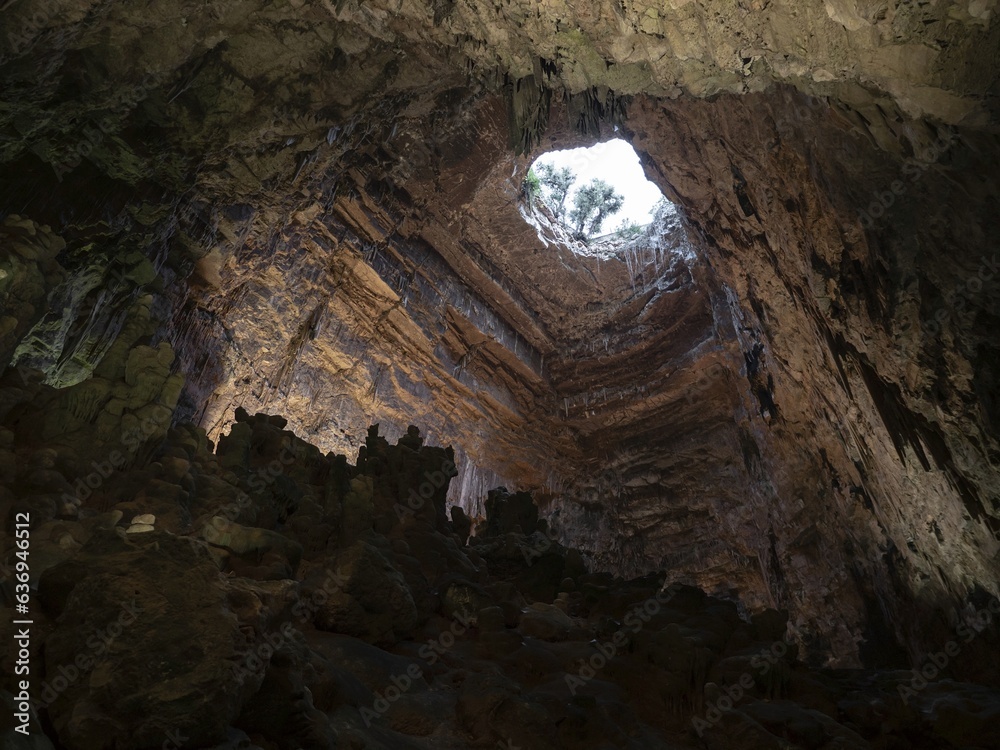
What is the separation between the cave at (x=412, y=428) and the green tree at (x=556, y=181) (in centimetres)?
865

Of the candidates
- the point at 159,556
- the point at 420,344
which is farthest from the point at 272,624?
the point at 420,344

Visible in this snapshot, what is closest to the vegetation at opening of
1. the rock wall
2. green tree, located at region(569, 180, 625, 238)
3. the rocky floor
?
green tree, located at region(569, 180, 625, 238)

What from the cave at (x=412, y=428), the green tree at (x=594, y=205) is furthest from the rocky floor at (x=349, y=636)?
the green tree at (x=594, y=205)

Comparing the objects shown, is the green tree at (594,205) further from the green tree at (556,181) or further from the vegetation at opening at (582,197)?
the green tree at (556,181)

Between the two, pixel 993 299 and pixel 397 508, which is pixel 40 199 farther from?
pixel 993 299

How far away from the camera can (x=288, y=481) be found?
7.18 meters

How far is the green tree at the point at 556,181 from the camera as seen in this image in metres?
22.7

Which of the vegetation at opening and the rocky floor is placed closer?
the rocky floor

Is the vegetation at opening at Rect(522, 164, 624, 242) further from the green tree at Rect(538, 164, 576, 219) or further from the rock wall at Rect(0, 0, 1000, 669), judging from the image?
the rock wall at Rect(0, 0, 1000, 669)

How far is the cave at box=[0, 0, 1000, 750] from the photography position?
4352 millimetres

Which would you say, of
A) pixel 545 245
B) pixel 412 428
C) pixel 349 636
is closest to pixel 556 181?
pixel 545 245

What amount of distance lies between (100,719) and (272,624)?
4.35 ft

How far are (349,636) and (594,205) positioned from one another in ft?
65.1

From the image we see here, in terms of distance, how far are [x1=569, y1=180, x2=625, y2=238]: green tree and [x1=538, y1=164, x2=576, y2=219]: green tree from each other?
432mm
